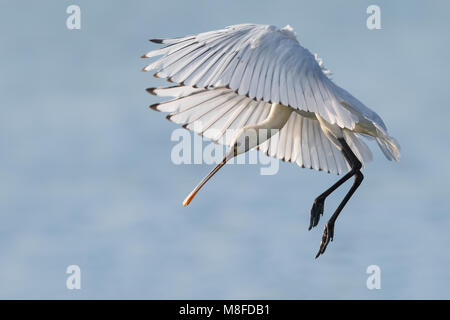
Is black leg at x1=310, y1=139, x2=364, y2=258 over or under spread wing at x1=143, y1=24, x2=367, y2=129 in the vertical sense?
under

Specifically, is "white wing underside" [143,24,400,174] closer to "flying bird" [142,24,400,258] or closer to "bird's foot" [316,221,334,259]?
"flying bird" [142,24,400,258]

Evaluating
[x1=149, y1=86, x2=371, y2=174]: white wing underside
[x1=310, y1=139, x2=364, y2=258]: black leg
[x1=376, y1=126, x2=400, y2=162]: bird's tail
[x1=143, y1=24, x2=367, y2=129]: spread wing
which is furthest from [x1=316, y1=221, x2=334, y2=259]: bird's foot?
[x1=149, y1=86, x2=371, y2=174]: white wing underside

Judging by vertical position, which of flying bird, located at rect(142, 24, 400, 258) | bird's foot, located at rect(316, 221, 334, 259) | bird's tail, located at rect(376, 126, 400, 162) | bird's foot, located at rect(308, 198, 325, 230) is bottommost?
bird's foot, located at rect(316, 221, 334, 259)

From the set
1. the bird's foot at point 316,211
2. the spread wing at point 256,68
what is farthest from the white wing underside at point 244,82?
the bird's foot at point 316,211

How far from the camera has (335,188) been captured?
69.9 feet

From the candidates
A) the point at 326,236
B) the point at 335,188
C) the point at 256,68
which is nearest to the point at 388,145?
the point at 335,188

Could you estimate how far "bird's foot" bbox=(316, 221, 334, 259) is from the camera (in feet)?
65.5

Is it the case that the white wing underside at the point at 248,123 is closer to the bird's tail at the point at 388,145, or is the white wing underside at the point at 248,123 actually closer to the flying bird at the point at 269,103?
the flying bird at the point at 269,103

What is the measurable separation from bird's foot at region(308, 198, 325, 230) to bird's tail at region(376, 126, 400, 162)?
168 cm

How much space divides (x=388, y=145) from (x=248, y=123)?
9.62 feet

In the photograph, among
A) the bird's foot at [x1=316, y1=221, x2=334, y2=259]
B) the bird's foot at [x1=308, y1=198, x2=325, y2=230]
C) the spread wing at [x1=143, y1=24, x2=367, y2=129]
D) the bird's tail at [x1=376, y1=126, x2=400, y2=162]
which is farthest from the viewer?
the bird's foot at [x1=308, y1=198, x2=325, y2=230]

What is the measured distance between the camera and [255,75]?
18.4 meters

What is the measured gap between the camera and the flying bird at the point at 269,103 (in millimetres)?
18328
